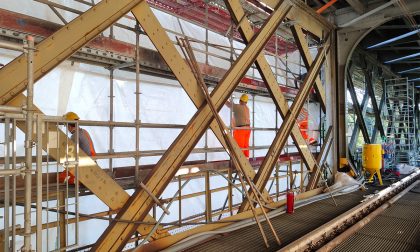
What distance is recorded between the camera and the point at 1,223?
454 cm

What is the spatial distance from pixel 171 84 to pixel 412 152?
10.3 meters

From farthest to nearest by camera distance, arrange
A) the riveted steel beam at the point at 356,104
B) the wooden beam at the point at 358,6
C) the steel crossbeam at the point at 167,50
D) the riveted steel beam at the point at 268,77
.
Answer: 1. the riveted steel beam at the point at 356,104
2. the wooden beam at the point at 358,6
3. the riveted steel beam at the point at 268,77
4. the steel crossbeam at the point at 167,50

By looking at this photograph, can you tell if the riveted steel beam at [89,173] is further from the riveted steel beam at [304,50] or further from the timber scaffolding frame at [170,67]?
the riveted steel beam at [304,50]

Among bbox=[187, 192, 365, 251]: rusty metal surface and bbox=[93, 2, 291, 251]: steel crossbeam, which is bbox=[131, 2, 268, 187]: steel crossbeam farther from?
bbox=[187, 192, 365, 251]: rusty metal surface

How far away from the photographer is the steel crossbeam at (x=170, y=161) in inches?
123

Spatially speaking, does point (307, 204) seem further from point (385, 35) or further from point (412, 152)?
point (412, 152)

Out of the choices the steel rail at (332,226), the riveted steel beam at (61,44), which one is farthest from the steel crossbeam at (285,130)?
the riveted steel beam at (61,44)

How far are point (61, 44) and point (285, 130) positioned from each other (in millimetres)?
4038

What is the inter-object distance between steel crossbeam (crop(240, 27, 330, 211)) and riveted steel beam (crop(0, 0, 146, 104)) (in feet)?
10.6

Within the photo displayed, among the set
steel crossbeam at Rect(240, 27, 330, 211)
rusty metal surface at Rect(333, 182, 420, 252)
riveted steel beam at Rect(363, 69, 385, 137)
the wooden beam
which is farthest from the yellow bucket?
riveted steel beam at Rect(363, 69, 385, 137)

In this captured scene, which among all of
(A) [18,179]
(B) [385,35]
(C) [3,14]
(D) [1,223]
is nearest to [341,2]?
(B) [385,35]

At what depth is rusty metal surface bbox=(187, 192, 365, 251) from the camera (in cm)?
358

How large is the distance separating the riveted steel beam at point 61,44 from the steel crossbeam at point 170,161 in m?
0.45

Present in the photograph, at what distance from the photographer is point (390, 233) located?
4.13 m
